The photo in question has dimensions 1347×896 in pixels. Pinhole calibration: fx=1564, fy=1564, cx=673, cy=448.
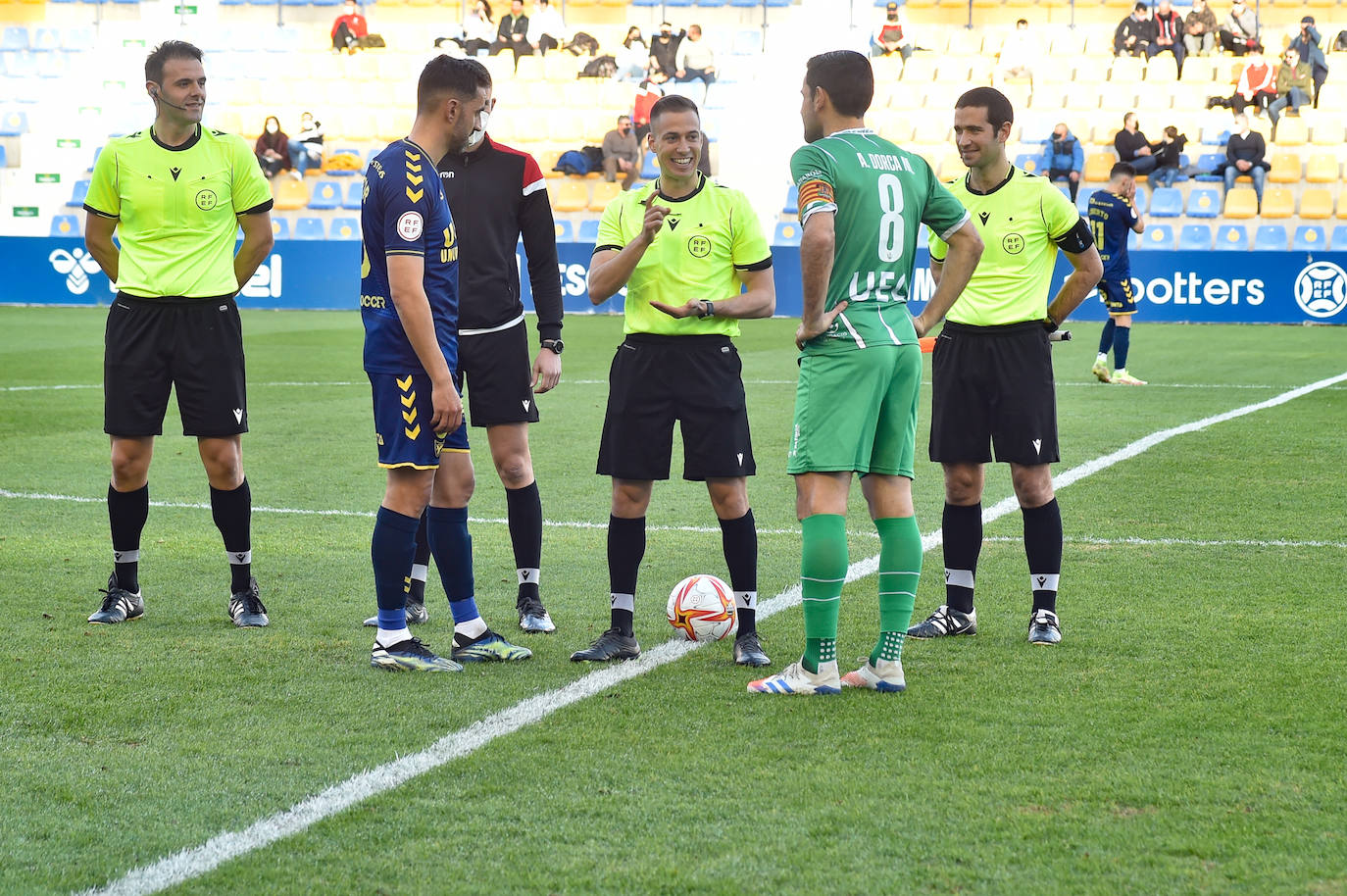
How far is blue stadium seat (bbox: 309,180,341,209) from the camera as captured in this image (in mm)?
24938

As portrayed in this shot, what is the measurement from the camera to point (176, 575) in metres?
6.10

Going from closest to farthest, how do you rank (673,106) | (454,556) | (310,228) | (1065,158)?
(673,106) → (454,556) → (1065,158) → (310,228)

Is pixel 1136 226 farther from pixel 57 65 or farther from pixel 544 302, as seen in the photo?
pixel 57 65

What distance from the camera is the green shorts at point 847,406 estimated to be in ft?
14.1

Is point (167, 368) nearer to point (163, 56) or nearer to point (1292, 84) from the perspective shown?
point (163, 56)

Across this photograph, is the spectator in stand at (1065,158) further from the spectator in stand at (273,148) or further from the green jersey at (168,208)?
the green jersey at (168,208)

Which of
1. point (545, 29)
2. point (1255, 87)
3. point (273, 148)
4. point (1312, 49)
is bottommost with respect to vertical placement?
point (273, 148)

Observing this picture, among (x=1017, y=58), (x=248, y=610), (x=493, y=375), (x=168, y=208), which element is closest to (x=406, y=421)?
(x=493, y=375)

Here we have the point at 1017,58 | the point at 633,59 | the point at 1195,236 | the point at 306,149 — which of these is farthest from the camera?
the point at 633,59

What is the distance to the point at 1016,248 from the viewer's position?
5395mm

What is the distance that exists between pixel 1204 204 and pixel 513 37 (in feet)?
40.3

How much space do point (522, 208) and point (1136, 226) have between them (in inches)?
404

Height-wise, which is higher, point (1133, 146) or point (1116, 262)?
point (1133, 146)

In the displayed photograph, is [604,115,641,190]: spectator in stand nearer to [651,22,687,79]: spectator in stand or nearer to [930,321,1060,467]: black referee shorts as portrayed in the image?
[651,22,687,79]: spectator in stand
